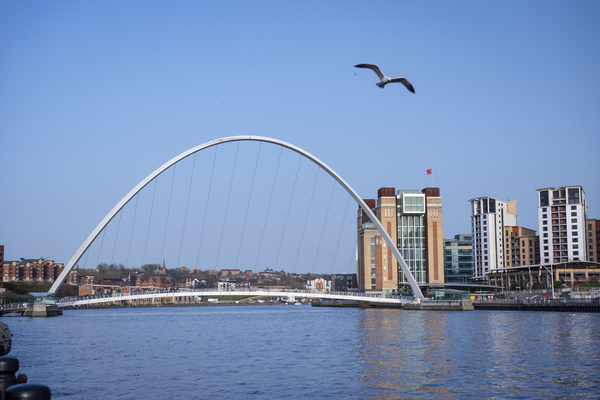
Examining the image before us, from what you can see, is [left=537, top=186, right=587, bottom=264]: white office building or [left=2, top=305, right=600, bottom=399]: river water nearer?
[left=2, top=305, right=600, bottom=399]: river water

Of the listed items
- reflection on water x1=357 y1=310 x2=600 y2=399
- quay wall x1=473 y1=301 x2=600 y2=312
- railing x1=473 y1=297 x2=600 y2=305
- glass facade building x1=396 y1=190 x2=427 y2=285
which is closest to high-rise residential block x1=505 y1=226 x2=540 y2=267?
glass facade building x1=396 y1=190 x2=427 y2=285

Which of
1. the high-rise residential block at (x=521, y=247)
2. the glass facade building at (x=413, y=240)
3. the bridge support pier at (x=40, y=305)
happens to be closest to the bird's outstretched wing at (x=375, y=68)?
the bridge support pier at (x=40, y=305)

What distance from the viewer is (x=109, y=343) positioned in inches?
1601

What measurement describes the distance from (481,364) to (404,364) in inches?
132

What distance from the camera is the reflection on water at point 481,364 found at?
751 inches

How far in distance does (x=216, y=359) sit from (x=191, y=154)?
4835 cm

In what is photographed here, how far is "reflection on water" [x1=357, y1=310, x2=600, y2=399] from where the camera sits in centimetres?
1908

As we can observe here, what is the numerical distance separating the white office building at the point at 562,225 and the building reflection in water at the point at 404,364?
109 meters

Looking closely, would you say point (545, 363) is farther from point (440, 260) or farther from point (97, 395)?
point (440, 260)

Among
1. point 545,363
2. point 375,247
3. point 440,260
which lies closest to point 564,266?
point 440,260

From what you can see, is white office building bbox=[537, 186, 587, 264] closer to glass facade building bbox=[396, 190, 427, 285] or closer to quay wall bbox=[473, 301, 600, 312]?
glass facade building bbox=[396, 190, 427, 285]

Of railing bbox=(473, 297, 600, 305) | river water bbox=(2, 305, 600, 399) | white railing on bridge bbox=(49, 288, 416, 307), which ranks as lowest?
river water bbox=(2, 305, 600, 399)

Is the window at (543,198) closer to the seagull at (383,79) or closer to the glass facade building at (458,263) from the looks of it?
the glass facade building at (458,263)

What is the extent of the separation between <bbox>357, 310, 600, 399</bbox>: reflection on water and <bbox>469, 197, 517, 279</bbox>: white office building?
402 feet
